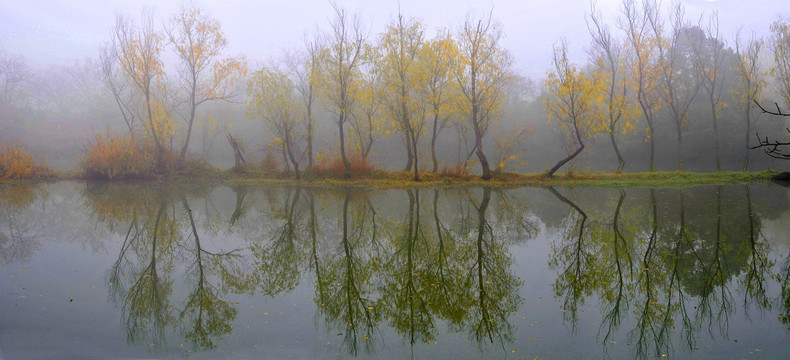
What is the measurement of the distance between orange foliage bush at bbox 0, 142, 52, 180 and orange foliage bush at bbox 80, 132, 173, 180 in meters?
2.05

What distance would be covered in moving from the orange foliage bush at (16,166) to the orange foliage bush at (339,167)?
1255 centimetres

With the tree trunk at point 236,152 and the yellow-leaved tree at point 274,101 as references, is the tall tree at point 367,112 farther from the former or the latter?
the tree trunk at point 236,152

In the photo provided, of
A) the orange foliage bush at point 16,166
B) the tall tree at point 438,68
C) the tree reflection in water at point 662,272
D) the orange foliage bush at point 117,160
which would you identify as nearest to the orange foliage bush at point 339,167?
Result: the tall tree at point 438,68

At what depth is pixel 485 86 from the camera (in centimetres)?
1792

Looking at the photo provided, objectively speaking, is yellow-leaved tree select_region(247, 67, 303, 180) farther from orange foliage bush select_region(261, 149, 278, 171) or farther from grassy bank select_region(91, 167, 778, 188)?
orange foliage bush select_region(261, 149, 278, 171)

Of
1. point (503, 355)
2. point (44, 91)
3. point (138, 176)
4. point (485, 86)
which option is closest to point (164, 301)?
point (503, 355)

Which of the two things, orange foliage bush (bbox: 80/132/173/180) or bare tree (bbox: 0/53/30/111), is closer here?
orange foliage bush (bbox: 80/132/173/180)

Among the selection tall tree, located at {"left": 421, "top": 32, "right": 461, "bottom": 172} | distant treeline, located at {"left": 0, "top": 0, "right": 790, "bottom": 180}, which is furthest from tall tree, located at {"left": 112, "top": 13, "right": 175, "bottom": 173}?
tall tree, located at {"left": 421, "top": 32, "right": 461, "bottom": 172}

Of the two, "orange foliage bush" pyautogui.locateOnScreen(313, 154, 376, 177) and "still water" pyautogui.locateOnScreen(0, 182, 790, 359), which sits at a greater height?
"orange foliage bush" pyautogui.locateOnScreen(313, 154, 376, 177)

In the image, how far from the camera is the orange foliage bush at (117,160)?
19453 mm

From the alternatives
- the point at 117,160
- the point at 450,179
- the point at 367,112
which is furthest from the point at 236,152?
the point at 450,179

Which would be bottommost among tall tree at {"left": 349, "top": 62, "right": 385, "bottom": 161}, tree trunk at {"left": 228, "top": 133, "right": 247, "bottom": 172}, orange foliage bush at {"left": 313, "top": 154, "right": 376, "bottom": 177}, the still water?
the still water

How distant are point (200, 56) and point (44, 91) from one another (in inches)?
1487

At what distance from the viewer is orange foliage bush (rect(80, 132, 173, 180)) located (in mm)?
19453
